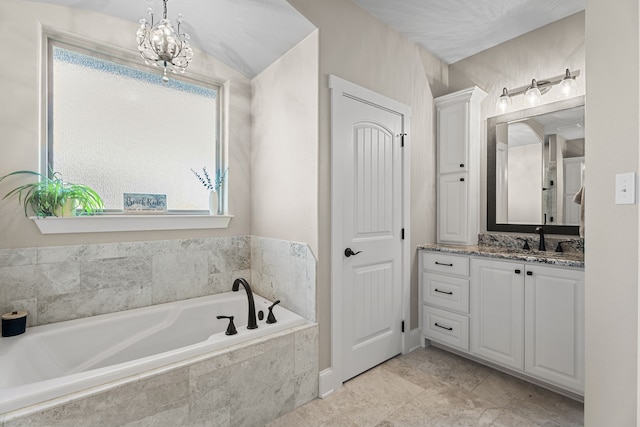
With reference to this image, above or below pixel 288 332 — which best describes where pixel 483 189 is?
above

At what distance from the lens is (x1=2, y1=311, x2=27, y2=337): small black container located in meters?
1.66

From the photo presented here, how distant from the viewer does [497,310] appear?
2244mm

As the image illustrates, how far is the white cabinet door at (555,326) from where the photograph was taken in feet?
6.13

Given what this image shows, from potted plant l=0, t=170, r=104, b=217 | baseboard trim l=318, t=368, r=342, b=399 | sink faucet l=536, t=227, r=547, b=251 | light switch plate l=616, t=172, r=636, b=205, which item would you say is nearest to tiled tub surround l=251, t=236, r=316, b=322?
baseboard trim l=318, t=368, r=342, b=399

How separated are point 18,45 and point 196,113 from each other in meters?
1.09

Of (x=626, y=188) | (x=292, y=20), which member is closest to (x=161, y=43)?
(x=292, y=20)

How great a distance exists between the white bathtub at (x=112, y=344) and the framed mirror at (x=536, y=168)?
2.10 m

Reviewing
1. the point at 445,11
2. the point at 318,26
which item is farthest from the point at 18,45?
the point at 445,11

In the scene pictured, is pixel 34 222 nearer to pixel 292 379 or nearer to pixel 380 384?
pixel 292 379

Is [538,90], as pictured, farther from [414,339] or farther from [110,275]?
[110,275]

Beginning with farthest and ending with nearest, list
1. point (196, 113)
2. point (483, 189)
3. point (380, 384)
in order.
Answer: point (483, 189)
point (196, 113)
point (380, 384)

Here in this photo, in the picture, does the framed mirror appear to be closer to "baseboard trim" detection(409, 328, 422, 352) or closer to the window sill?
"baseboard trim" detection(409, 328, 422, 352)

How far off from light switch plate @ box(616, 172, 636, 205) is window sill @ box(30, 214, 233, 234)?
241cm

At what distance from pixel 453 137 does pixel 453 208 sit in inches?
26.6
